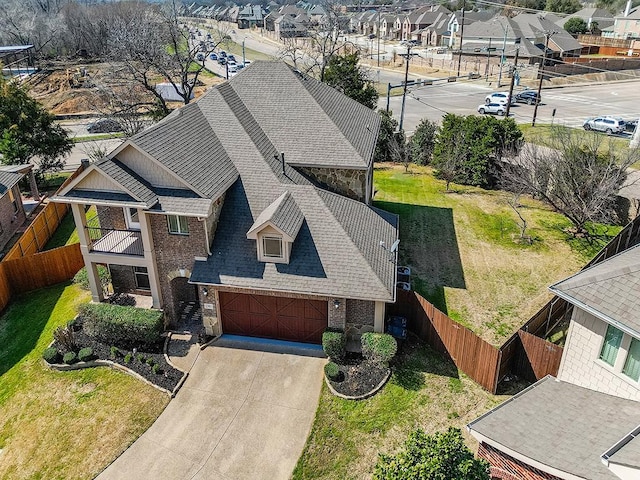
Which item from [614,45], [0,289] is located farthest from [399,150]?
[614,45]

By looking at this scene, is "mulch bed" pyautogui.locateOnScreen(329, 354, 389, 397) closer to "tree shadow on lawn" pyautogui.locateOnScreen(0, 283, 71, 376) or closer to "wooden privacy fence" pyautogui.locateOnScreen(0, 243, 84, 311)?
"tree shadow on lawn" pyautogui.locateOnScreen(0, 283, 71, 376)

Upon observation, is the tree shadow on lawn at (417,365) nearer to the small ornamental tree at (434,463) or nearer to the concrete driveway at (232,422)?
the concrete driveway at (232,422)

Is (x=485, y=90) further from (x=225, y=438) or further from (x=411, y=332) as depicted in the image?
(x=225, y=438)

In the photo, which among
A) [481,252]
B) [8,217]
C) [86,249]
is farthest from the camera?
[8,217]

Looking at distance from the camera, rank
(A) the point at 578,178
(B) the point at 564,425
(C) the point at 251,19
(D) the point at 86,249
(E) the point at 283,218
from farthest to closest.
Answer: (C) the point at 251,19 → (A) the point at 578,178 → (D) the point at 86,249 → (E) the point at 283,218 → (B) the point at 564,425

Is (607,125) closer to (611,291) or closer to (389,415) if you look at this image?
(611,291)

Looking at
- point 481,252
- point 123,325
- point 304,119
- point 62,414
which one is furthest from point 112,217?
point 481,252
